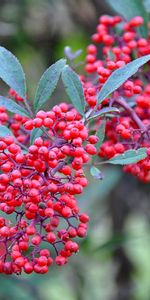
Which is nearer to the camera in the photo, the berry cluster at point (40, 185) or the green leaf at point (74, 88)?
the berry cluster at point (40, 185)

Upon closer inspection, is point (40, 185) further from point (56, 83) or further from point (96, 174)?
point (56, 83)

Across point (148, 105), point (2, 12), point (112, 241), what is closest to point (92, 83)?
point (148, 105)

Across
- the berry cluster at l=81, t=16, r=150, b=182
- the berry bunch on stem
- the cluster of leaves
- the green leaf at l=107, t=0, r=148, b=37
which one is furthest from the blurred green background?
the cluster of leaves

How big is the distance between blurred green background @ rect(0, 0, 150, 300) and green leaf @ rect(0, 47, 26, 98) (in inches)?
63.2

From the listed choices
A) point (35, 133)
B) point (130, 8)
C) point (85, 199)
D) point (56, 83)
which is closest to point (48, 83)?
point (56, 83)

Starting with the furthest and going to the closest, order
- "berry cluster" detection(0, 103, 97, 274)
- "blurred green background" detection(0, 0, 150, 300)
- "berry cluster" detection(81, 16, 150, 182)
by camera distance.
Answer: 1. "blurred green background" detection(0, 0, 150, 300)
2. "berry cluster" detection(81, 16, 150, 182)
3. "berry cluster" detection(0, 103, 97, 274)

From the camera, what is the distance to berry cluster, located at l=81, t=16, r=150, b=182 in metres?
1.71

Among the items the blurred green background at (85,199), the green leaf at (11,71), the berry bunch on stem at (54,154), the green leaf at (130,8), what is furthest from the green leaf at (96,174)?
the blurred green background at (85,199)

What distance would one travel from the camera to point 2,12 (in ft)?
11.3

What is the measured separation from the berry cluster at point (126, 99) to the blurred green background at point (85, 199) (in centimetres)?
127

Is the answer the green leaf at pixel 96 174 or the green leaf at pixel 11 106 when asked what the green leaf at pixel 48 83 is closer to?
the green leaf at pixel 11 106

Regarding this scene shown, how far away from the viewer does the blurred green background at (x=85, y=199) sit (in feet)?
10.9

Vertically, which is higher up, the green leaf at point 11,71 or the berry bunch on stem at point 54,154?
the green leaf at point 11,71

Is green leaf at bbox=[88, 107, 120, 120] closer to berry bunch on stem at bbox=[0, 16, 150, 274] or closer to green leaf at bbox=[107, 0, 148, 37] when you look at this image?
berry bunch on stem at bbox=[0, 16, 150, 274]
